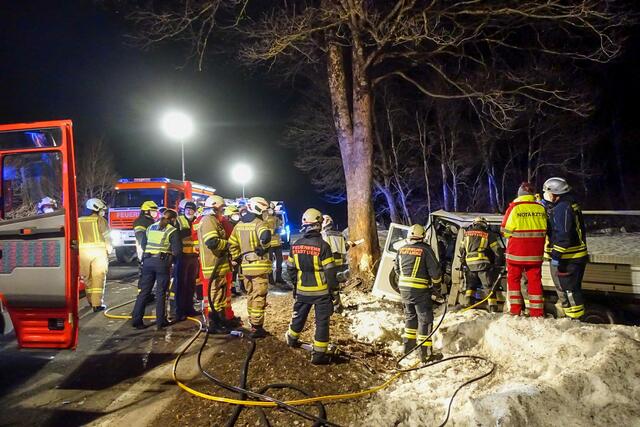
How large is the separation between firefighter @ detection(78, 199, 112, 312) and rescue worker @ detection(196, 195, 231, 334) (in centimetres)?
233

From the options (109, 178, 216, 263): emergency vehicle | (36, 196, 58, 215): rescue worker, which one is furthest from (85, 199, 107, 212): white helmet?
(109, 178, 216, 263): emergency vehicle

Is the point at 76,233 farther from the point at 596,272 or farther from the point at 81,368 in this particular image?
the point at 596,272

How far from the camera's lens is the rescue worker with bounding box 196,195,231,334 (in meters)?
5.99

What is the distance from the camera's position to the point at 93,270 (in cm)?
730

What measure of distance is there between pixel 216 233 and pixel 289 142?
21130 millimetres

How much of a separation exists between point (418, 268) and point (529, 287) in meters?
1.61

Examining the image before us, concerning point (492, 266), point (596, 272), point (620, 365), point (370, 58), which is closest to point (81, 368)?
point (620, 365)

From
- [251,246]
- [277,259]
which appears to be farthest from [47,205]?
[277,259]

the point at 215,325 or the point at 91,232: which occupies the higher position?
the point at 91,232

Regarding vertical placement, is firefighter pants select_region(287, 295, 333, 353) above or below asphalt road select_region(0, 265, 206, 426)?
above

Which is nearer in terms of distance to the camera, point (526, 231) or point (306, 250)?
point (306, 250)

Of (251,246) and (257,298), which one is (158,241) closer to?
(251,246)

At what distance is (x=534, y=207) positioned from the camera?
5.51 meters

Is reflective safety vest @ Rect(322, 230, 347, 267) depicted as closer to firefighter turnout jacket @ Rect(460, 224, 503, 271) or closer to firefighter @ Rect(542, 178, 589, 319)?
firefighter turnout jacket @ Rect(460, 224, 503, 271)
